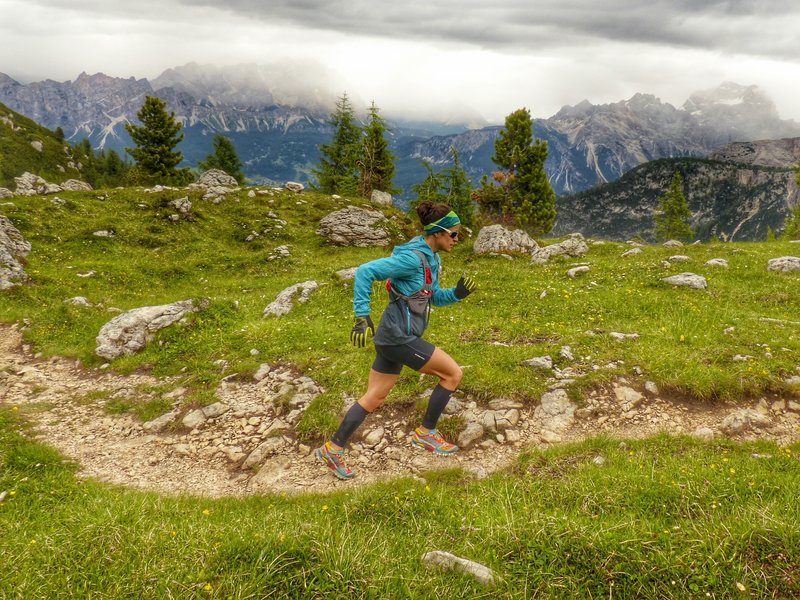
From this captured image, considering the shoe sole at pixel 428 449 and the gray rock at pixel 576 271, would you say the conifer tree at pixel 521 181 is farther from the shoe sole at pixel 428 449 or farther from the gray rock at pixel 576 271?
the shoe sole at pixel 428 449

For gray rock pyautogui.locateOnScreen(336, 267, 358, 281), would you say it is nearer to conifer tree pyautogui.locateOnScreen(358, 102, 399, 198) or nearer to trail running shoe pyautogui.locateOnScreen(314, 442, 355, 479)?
trail running shoe pyautogui.locateOnScreen(314, 442, 355, 479)

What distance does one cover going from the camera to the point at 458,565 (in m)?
4.14

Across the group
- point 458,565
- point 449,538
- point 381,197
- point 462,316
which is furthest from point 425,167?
point 458,565

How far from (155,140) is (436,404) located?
68142 millimetres

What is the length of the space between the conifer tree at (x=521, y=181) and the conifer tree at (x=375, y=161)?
571 inches

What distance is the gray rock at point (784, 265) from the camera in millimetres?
17969

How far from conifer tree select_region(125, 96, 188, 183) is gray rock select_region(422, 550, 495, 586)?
221 feet

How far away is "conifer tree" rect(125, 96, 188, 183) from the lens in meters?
58.7

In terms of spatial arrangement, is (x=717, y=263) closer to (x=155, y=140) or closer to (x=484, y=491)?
(x=484, y=491)

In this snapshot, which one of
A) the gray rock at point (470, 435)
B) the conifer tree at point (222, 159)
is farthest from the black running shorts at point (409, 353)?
the conifer tree at point (222, 159)

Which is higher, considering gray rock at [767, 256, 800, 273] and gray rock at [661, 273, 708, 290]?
gray rock at [767, 256, 800, 273]

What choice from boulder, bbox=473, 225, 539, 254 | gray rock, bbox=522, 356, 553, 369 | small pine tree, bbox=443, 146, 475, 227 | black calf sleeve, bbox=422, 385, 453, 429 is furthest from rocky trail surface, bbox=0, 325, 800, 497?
small pine tree, bbox=443, 146, 475, 227

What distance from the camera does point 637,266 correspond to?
1977 cm

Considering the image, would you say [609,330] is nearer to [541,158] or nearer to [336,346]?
[336,346]
